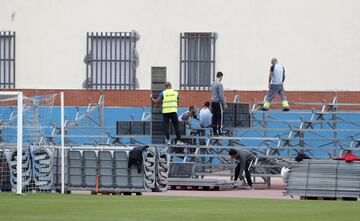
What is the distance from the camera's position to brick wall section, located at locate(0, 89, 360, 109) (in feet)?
157

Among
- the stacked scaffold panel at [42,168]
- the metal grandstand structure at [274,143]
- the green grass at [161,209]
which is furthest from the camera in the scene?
the metal grandstand structure at [274,143]

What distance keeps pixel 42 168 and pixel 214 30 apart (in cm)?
1629

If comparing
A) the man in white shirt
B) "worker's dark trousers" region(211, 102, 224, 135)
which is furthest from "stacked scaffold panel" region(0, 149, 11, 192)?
the man in white shirt

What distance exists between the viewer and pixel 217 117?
1602 inches

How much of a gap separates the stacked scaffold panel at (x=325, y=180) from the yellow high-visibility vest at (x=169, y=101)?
21.8ft

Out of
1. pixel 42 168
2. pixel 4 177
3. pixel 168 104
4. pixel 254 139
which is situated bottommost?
pixel 4 177

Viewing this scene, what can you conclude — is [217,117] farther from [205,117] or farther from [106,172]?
[106,172]

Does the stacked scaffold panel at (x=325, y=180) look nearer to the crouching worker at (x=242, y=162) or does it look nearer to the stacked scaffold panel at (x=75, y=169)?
the crouching worker at (x=242, y=162)

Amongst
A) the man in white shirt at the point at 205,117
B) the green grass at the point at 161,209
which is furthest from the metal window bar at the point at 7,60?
the green grass at the point at 161,209

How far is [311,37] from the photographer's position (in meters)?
48.7

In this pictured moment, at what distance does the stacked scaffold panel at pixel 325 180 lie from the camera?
33.0 m

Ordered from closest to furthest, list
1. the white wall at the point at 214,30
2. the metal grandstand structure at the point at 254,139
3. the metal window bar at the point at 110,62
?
the metal grandstand structure at the point at 254,139 → the white wall at the point at 214,30 → the metal window bar at the point at 110,62

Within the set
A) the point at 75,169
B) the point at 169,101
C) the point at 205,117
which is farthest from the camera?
the point at 205,117

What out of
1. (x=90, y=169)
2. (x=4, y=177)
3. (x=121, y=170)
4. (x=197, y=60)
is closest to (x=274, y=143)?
(x=197, y=60)
